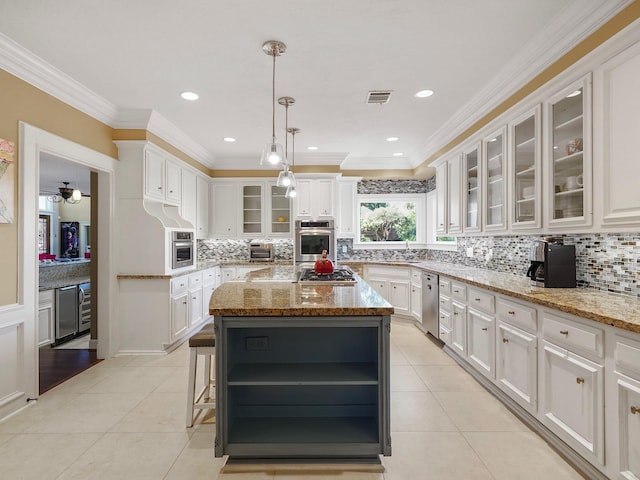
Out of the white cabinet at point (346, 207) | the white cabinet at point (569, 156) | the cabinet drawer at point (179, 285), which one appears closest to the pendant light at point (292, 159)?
the white cabinet at point (346, 207)

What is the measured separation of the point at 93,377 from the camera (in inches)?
134

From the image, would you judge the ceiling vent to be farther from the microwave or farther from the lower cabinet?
the microwave

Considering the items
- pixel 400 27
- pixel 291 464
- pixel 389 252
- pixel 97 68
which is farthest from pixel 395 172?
pixel 291 464

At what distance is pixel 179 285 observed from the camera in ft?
14.2

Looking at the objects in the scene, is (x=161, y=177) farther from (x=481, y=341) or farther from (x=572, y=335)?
(x=572, y=335)

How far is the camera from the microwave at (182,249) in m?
4.28

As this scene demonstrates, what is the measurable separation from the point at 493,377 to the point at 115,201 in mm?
4151

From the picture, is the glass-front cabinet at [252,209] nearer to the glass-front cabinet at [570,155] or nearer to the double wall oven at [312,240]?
the double wall oven at [312,240]

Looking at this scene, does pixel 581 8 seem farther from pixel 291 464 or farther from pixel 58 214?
pixel 58 214

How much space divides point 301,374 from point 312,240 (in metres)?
4.06

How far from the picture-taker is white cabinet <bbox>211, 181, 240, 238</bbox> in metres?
6.23

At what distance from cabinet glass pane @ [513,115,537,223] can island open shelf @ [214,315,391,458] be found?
1773 mm

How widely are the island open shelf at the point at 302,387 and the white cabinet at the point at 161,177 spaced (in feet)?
9.12

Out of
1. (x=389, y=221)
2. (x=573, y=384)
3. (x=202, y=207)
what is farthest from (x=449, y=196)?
(x=202, y=207)
